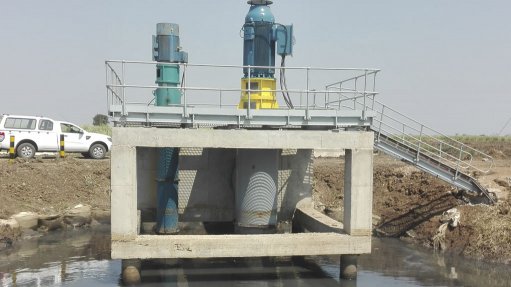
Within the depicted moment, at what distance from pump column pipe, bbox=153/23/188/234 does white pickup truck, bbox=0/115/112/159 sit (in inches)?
371

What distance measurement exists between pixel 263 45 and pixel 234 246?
21.0ft

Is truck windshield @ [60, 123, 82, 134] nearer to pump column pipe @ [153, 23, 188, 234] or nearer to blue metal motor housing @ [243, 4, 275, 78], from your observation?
pump column pipe @ [153, 23, 188, 234]

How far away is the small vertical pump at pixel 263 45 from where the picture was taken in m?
15.7

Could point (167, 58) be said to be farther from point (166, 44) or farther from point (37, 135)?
point (37, 135)

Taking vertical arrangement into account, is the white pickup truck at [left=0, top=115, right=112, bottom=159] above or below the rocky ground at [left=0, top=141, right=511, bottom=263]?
above

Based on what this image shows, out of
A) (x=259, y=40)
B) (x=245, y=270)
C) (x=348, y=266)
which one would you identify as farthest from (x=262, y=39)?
(x=348, y=266)

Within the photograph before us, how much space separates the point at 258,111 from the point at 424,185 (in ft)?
36.3

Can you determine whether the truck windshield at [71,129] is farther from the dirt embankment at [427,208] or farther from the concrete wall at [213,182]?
the dirt embankment at [427,208]

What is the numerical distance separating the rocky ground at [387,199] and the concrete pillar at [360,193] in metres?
5.36

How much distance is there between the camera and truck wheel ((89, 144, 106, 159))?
1041 inches

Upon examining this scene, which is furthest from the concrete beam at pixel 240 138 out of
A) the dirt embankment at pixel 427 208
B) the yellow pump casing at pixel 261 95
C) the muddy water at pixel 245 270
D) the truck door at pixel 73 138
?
the truck door at pixel 73 138

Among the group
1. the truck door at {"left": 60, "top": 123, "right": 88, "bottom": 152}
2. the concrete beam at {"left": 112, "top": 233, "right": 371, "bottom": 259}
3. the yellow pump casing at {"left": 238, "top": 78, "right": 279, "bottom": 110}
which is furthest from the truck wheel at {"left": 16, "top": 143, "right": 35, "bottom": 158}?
the concrete beam at {"left": 112, "top": 233, "right": 371, "bottom": 259}

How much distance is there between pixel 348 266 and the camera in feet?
45.1

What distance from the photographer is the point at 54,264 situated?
1547 centimetres
